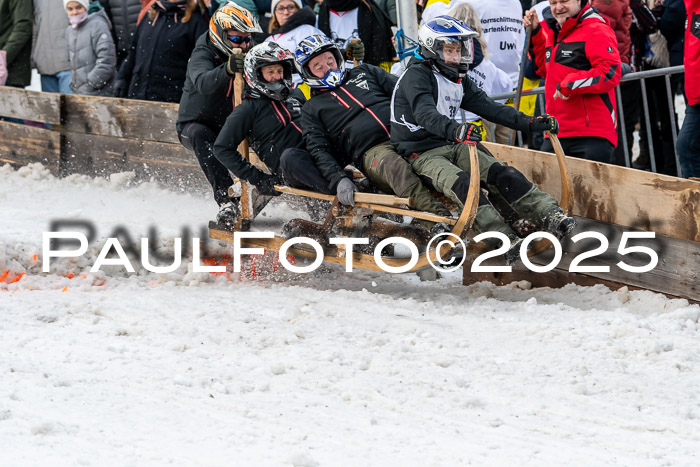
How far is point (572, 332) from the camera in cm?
512

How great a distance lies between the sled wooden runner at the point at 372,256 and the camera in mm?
5652

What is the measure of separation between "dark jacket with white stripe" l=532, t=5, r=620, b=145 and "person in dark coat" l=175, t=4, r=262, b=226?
7.77 feet

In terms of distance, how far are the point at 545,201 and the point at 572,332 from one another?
103 centimetres

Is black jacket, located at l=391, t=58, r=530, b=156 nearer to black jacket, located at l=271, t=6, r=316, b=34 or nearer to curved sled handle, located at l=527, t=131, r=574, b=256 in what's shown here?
curved sled handle, located at l=527, t=131, r=574, b=256

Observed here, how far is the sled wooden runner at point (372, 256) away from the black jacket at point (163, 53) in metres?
3.02

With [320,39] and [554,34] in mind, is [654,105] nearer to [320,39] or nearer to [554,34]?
[554,34]

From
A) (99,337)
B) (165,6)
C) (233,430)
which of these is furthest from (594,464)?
(165,6)

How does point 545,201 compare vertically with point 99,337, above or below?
above

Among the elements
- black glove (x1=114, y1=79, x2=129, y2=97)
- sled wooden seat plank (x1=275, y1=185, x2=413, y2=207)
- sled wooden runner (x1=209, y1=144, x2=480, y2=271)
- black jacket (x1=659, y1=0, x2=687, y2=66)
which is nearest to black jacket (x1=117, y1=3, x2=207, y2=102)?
black glove (x1=114, y1=79, x2=129, y2=97)

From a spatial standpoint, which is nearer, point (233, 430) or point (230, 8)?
point (233, 430)

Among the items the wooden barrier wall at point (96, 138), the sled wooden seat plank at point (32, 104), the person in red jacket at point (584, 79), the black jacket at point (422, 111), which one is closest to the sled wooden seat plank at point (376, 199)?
the black jacket at point (422, 111)

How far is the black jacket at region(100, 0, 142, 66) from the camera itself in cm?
1031

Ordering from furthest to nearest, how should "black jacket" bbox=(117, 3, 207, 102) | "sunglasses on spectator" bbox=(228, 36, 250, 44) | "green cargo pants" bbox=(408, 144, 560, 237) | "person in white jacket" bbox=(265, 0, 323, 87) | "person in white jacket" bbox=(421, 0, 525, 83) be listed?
"black jacket" bbox=(117, 3, 207, 102) → "person in white jacket" bbox=(265, 0, 323, 87) → "person in white jacket" bbox=(421, 0, 525, 83) → "sunglasses on spectator" bbox=(228, 36, 250, 44) → "green cargo pants" bbox=(408, 144, 560, 237)

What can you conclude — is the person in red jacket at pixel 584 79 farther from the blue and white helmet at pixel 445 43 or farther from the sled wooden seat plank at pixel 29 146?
the sled wooden seat plank at pixel 29 146
